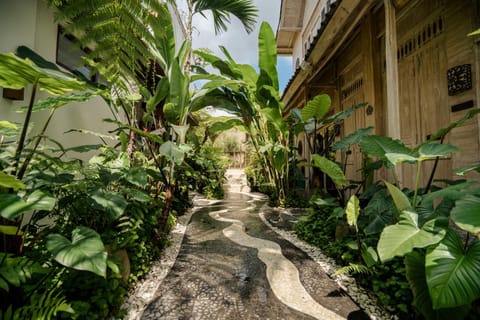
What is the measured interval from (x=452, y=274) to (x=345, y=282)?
3.17 feet

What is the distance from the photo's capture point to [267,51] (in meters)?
3.76

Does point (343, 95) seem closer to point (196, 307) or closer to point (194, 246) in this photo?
point (194, 246)

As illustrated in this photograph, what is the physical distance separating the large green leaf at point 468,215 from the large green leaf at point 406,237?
4.7 inches

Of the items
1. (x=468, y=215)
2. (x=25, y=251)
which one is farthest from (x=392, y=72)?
(x=25, y=251)

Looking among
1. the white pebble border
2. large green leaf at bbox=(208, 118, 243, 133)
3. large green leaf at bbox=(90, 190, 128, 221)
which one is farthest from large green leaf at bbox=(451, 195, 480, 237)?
large green leaf at bbox=(208, 118, 243, 133)

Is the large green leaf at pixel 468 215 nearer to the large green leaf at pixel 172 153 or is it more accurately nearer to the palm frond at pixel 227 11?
the large green leaf at pixel 172 153

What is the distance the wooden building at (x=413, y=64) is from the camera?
2.17 meters

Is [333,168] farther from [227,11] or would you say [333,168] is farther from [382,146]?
[227,11]

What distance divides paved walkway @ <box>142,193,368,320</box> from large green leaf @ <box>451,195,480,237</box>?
2.86ft

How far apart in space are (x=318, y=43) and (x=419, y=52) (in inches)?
49.4

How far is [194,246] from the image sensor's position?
106 inches

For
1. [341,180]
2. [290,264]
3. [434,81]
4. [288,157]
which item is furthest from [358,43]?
[290,264]

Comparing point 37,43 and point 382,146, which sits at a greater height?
point 37,43

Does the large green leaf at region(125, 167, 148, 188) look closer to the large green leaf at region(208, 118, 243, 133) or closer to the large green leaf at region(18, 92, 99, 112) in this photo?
the large green leaf at region(18, 92, 99, 112)
